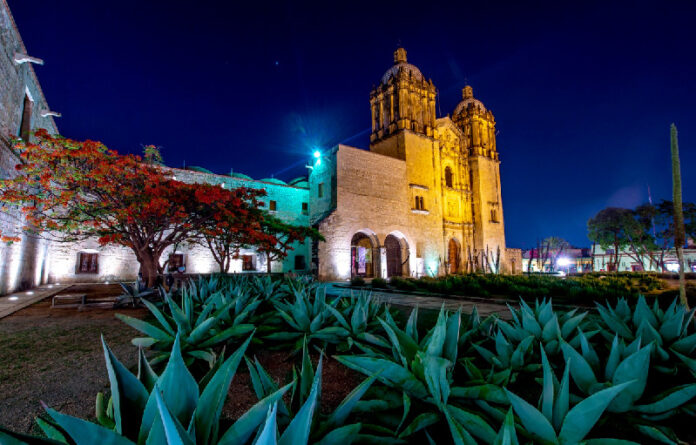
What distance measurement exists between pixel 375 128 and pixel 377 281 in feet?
46.5

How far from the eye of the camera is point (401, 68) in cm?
2106

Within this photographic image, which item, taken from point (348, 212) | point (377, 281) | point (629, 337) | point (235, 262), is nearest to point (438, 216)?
point (348, 212)

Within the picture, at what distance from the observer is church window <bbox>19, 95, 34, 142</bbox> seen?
8.42 m

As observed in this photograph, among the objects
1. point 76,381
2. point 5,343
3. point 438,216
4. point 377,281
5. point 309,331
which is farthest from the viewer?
point 438,216

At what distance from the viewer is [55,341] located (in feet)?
11.8

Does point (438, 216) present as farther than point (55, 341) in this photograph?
Yes

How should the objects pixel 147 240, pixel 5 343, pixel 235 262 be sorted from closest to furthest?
pixel 5 343 < pixel 147 240 < pixel 235 262

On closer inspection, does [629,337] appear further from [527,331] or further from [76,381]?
[76,381]

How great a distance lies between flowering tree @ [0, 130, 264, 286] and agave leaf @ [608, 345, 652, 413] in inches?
266

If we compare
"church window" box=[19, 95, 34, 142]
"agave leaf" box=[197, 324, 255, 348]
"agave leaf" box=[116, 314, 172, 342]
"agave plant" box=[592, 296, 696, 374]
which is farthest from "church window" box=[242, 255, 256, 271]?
"agave plant" box=[592, 296, 696, 374]

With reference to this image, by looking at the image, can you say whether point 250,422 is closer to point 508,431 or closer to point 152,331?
point 508,431

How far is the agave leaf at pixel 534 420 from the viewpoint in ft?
3.99

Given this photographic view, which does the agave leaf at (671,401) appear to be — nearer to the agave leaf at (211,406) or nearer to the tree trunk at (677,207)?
the agave leaf at (211,406)

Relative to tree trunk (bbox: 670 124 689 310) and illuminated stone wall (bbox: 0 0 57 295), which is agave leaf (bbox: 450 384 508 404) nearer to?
tree trunk (bbox: 670 124 689 310)
